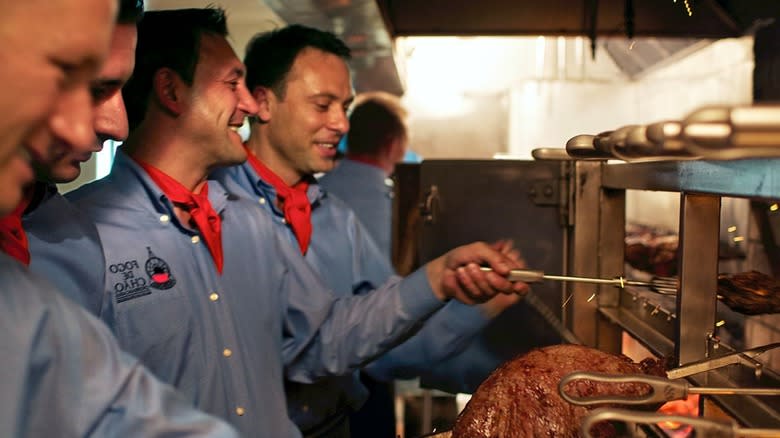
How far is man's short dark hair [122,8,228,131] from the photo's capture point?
1935mm

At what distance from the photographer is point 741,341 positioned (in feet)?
8.61

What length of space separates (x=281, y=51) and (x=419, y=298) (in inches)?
45.6

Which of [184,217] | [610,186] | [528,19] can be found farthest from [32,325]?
[528,19]

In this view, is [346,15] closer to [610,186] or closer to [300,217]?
[300,217]

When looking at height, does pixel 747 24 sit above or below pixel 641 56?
below

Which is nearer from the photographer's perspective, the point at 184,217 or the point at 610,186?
the point at 184,217

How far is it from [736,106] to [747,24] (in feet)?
7.07

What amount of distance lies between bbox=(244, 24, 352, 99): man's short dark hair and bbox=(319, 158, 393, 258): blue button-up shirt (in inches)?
55.5

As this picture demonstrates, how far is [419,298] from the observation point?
6.68ft

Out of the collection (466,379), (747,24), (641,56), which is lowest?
(466,379)

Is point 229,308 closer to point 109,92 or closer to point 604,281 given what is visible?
point 109,92

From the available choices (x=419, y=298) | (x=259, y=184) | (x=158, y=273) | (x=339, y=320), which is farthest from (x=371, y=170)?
(x=158, y=273)

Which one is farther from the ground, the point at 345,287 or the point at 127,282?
the point at 127,282

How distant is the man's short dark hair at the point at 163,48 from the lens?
1935 millimetres
